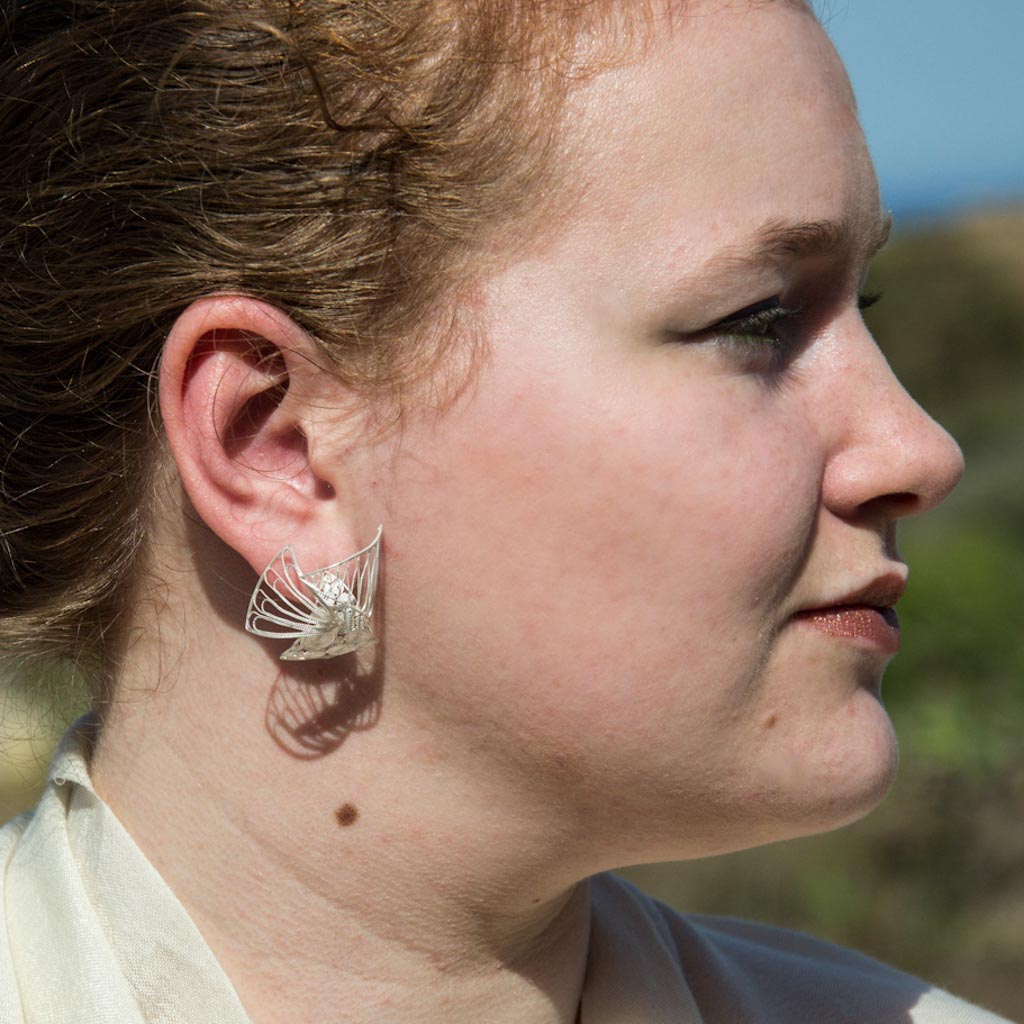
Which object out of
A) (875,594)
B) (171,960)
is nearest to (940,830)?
(875,594)

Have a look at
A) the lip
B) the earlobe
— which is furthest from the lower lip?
the earlobe

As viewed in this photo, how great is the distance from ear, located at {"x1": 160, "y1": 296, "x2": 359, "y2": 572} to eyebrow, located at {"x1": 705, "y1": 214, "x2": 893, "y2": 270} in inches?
20.2

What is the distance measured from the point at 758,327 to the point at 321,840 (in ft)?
2.72

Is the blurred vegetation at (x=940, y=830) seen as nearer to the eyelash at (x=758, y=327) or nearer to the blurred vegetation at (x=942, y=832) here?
the blurred vegetation at (x=942, y=832)

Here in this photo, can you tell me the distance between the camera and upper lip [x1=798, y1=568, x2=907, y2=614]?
1.74 m

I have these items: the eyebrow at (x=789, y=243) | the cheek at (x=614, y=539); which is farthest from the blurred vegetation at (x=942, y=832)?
the eyebrow at (x=789, y=243)

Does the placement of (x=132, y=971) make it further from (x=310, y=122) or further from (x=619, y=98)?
(x=619, y=98)

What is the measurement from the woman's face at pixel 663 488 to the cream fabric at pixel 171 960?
40cm

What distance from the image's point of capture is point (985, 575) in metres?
7.73

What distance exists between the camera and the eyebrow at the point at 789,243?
1.64 m

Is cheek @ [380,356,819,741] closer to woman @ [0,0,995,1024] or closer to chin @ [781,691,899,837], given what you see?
woman @ [0,0,995,1024]

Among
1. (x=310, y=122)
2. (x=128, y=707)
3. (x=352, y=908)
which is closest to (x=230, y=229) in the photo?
(x=310, y=122)

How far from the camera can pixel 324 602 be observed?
1.68 meters

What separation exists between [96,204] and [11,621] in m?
0.61
